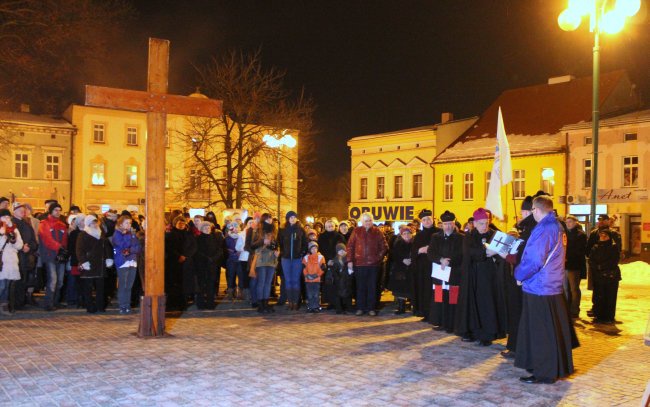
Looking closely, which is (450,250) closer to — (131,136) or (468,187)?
(468,187)

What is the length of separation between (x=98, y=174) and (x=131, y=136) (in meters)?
4.01

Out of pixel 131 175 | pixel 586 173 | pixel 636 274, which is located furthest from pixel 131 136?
pixel 636 274

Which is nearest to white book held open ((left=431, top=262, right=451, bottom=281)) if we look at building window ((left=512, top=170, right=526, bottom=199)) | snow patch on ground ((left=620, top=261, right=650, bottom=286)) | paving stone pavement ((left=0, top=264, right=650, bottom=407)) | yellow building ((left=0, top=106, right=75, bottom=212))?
paving stone pavement ((left=0, top=264, right=650, bottom=407))

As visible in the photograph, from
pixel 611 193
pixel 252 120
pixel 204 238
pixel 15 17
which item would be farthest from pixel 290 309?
pixel 611 193

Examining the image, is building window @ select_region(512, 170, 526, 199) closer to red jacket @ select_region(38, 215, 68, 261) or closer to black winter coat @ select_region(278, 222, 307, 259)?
black winter coat @ select_region(278, 222, 307, 259)

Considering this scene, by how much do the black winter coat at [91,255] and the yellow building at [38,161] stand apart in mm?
37602

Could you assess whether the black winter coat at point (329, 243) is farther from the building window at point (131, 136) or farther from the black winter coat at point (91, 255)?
the building window at point (131, 136)

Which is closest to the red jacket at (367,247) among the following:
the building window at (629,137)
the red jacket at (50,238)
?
the red jacket at (50,238)

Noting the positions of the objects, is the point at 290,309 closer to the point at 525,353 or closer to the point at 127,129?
the point at 525,353

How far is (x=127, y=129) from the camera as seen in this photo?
167 feet

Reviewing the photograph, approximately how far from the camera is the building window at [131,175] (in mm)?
51094

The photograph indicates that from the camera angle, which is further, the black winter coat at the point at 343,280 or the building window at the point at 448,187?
the building window at the point at 448,187

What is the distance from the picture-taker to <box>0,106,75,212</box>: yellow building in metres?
47.2

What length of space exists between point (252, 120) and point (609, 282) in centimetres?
2069
